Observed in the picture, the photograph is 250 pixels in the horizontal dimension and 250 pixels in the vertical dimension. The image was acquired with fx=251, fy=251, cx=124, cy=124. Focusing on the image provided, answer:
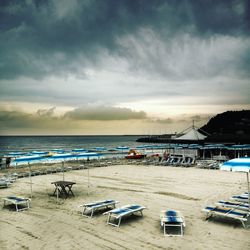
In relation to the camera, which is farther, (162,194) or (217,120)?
(217,120)

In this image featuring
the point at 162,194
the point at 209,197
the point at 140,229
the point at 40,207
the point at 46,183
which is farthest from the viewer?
the point at 46,183

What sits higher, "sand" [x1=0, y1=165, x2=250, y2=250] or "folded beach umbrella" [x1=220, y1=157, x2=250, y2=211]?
"folded beach umbrella" [x1=220, y1=157, x2=250, y2=211]

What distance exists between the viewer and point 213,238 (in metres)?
6.09

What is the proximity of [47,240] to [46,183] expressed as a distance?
8639mm

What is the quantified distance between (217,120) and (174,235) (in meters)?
108

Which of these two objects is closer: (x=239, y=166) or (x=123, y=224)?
(x=239, y=166)

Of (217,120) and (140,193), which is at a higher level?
(217,120)

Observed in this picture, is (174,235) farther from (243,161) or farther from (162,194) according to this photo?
(162,194)

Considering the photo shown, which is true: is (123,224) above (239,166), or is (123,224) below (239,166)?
below

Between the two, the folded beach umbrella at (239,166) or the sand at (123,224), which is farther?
the folded beach umbrella at (239,166)

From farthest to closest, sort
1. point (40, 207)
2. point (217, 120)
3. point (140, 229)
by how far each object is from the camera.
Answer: point (217, 120) < point (40, 207) < point (140, 229)

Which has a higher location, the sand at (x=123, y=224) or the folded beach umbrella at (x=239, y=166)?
the folded beach umbrella at (x=239, y=166)

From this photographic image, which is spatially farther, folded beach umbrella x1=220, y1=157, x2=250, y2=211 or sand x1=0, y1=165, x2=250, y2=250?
folded beach umbrella x1=220, y1=157, x2=250, y2=211

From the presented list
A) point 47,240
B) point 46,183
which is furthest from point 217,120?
point 47,240
